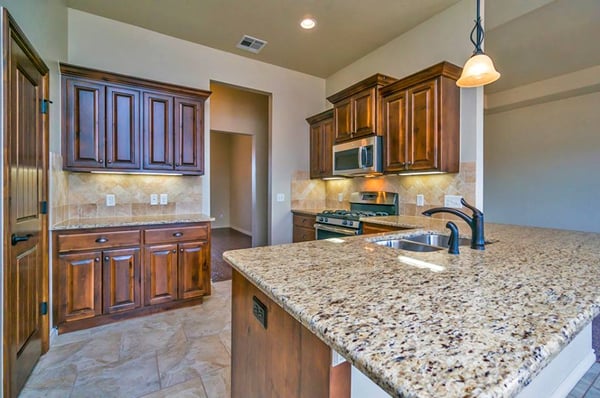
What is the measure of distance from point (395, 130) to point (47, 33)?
10.7ft

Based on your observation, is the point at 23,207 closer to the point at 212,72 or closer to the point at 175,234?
the point at 175,234

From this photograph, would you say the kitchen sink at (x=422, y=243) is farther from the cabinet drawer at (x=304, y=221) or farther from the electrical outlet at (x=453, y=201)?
the cabinet drawer at (x=304, y=221)

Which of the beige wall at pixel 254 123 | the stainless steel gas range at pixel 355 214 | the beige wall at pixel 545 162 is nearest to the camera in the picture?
the stainless steel gas range at pixel 355 214

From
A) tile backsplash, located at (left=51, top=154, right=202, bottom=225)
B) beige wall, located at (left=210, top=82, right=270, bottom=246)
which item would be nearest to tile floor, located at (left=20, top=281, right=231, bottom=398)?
tile backsplash, located at (left=51, top=154, right=202, bottom=225)

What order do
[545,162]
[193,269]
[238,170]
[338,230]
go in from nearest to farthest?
[193,269], [338,230], [545,162], [238,170]

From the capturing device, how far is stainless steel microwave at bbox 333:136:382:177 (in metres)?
3.19

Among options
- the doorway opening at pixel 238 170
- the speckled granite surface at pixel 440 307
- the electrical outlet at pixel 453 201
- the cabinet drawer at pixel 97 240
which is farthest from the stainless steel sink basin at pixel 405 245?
the doorway opening at pixel 238 170

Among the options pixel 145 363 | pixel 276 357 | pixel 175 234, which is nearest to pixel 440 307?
pixel 276 357

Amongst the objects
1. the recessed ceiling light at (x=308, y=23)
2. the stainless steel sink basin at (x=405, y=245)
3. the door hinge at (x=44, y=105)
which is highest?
the recessed ceiling light at (x=308, y=23)

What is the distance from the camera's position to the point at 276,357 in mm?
962

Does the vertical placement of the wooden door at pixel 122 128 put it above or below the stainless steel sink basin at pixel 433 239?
above

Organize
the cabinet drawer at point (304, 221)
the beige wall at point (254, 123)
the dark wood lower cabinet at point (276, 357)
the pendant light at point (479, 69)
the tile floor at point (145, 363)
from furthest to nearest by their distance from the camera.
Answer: the beige wall at point (254, 123)
the cabinet drawer at point (304, 221)
the pendant light at point (479, 69)
the tile floor at point (145, 363)
the dark wood lower cabinet at point (276, 357)

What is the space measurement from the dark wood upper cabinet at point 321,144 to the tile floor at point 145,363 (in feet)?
8.17

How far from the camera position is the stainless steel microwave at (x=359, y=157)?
319cm
